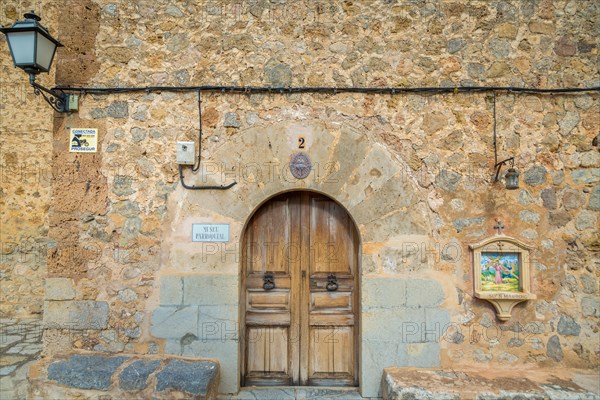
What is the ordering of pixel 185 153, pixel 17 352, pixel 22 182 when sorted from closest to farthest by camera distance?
pixel 185 153
pixel 17 352
pixel 22 182

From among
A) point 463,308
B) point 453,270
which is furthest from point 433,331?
point 453,270

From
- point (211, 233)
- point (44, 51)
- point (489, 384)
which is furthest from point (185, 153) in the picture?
point (489, 384)

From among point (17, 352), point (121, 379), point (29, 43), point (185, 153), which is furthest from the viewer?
point (17, 352)

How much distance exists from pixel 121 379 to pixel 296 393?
142 centimetres

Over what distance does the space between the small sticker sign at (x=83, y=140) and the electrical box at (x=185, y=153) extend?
795mm

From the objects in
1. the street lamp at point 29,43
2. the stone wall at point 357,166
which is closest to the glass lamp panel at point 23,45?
the street lamp at point 29,43

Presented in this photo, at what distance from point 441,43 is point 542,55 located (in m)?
0.91

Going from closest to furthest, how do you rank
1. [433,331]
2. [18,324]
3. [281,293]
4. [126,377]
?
[126,377], [433,331], [281,293], [18,324]

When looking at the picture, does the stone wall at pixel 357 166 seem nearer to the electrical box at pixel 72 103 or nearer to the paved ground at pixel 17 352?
the electrical box at pixel 72 103

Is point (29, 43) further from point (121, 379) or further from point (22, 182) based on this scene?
point (121, 379)

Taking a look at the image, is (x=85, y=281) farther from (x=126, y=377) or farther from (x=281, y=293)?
(x=281, y=293)

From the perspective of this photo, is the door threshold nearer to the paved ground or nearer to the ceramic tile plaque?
the ceramic tile plaque

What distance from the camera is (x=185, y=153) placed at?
10.7 ft

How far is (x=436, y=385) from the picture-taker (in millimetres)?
2857
